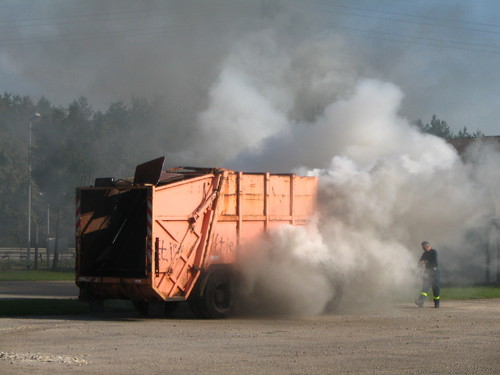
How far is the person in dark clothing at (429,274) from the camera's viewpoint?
19359 mm

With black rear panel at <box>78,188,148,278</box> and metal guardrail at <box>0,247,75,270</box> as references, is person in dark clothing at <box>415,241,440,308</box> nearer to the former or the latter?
black rear panel at <box>78,188,148,278</box>

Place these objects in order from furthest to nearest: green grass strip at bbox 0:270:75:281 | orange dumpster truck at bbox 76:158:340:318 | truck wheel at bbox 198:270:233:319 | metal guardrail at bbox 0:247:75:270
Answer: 1. metal guardrail at bbox 0:247:75:270
2. green grass strip at bbox 0:270:75:281
3. truck wheel at bbox 198:270:233:319
4. orange dumpster truck at bbox 76:158:340:318

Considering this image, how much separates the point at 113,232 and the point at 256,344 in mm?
5206

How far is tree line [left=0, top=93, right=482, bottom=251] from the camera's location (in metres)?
41.6

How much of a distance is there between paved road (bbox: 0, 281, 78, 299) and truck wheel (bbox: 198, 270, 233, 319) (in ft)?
23.9

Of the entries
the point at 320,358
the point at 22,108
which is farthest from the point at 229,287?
the point at 22,108

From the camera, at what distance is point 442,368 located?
34.8ft

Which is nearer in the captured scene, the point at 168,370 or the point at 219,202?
the point at 168,370

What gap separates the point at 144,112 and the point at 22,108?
12138 millimetres

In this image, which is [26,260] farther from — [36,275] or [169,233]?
[169,233]

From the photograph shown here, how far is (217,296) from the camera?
1708cm

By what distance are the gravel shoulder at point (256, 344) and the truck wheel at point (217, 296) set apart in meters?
0.32

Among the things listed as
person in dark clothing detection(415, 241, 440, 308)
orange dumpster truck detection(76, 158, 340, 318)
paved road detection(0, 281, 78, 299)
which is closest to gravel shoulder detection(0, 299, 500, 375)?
orange dumpster truck detection(76, 158, 340, 318)

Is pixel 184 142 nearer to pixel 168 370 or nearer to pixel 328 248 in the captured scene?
pixel 328 248
